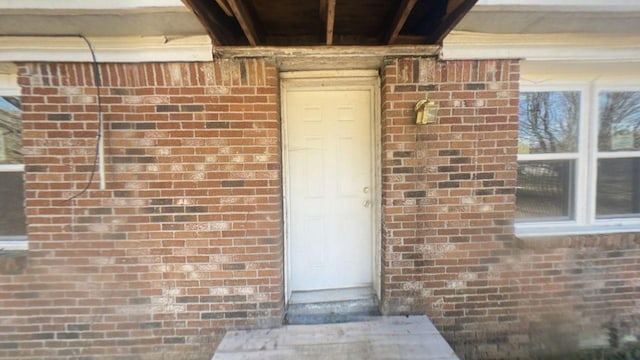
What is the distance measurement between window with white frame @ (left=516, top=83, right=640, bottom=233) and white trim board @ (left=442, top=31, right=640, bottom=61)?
36cm

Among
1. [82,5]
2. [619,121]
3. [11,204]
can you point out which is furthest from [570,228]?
[11,204]

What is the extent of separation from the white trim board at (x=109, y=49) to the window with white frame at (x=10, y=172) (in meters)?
0.49

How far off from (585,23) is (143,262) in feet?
13.1

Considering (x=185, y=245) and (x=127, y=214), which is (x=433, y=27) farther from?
(x=127, y=214)

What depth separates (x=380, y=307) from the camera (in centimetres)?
264

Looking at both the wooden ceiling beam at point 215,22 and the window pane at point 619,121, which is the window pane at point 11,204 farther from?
the window pane at point 619,121

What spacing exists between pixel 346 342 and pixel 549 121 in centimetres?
278

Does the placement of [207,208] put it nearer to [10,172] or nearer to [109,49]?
[109,49]

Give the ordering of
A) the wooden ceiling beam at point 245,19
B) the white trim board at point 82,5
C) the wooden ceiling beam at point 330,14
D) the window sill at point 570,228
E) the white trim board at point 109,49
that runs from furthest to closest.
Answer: the window sill at point 570,228 → the white trim board at point 109,49 → the white trim board at point 82,5 → the wooden ceiling beam at point 245,19 → the wooden ceiling beam at point 330,14

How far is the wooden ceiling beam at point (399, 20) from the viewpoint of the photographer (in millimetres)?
1872

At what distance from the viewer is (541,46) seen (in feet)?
8.08

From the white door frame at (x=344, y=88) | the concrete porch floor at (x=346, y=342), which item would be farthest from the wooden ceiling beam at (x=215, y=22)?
the concrete porch floor at (x=346, y=342)

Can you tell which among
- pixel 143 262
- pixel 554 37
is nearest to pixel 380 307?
pixel 143 262

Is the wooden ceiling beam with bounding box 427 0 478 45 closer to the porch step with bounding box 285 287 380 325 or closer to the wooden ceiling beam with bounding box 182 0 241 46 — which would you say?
the wooden ceiling beam with bounding box 182 0 241 46
